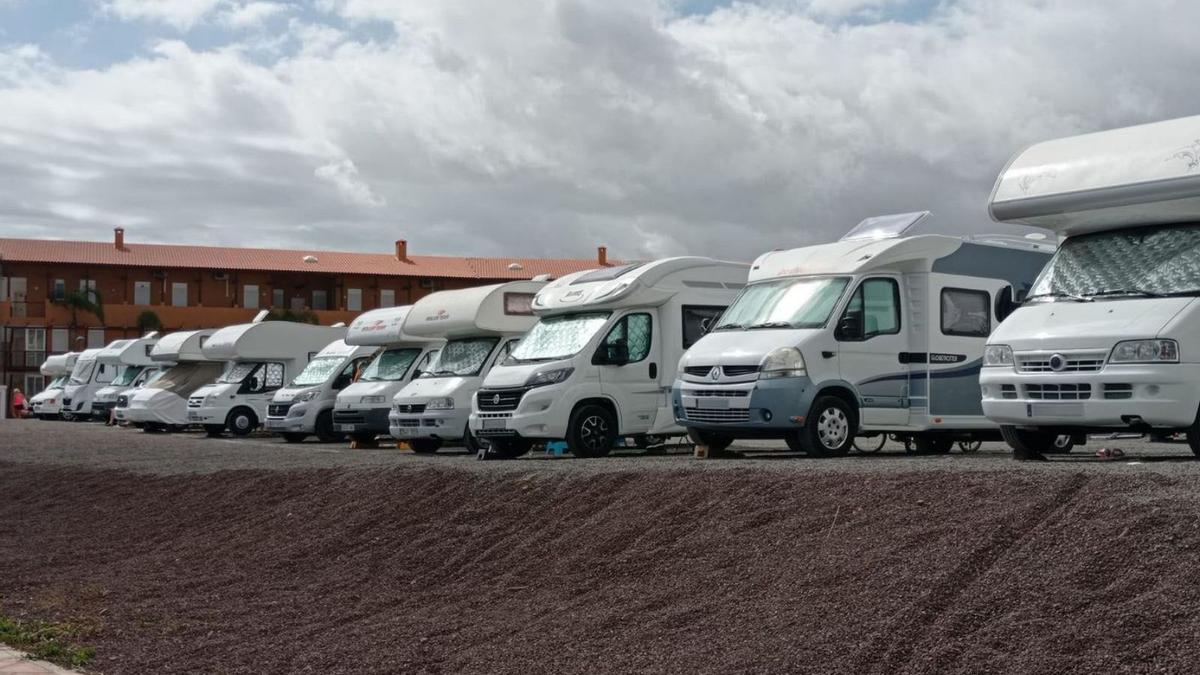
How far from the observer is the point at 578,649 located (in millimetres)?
7164

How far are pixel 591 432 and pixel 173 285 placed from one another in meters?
68.9

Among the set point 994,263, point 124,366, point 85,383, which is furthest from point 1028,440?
point 85,383

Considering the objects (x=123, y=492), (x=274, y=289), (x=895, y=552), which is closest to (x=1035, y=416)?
(x=895, y=552)

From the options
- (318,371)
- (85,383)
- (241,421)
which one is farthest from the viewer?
(85,383)

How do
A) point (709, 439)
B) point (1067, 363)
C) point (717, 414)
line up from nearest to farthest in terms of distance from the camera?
point (1067, 363)
point (717, 414)
point (709, 439)

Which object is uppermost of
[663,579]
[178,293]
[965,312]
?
[178,293]

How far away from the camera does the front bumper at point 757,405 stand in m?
14.4

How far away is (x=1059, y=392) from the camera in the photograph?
37.2ft

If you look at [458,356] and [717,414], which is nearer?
[717,414]

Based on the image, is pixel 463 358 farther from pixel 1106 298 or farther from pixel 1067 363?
pixel 1067 363

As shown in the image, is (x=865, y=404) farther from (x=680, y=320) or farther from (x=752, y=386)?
(x=680, y=320)

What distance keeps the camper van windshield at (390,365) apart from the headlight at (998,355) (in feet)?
45.4

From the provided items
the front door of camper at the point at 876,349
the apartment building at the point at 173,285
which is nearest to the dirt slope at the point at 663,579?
the front door of camper at the point at 876,349

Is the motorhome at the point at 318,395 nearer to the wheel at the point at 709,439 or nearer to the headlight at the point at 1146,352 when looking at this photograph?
the wheel at the point at 709,439
